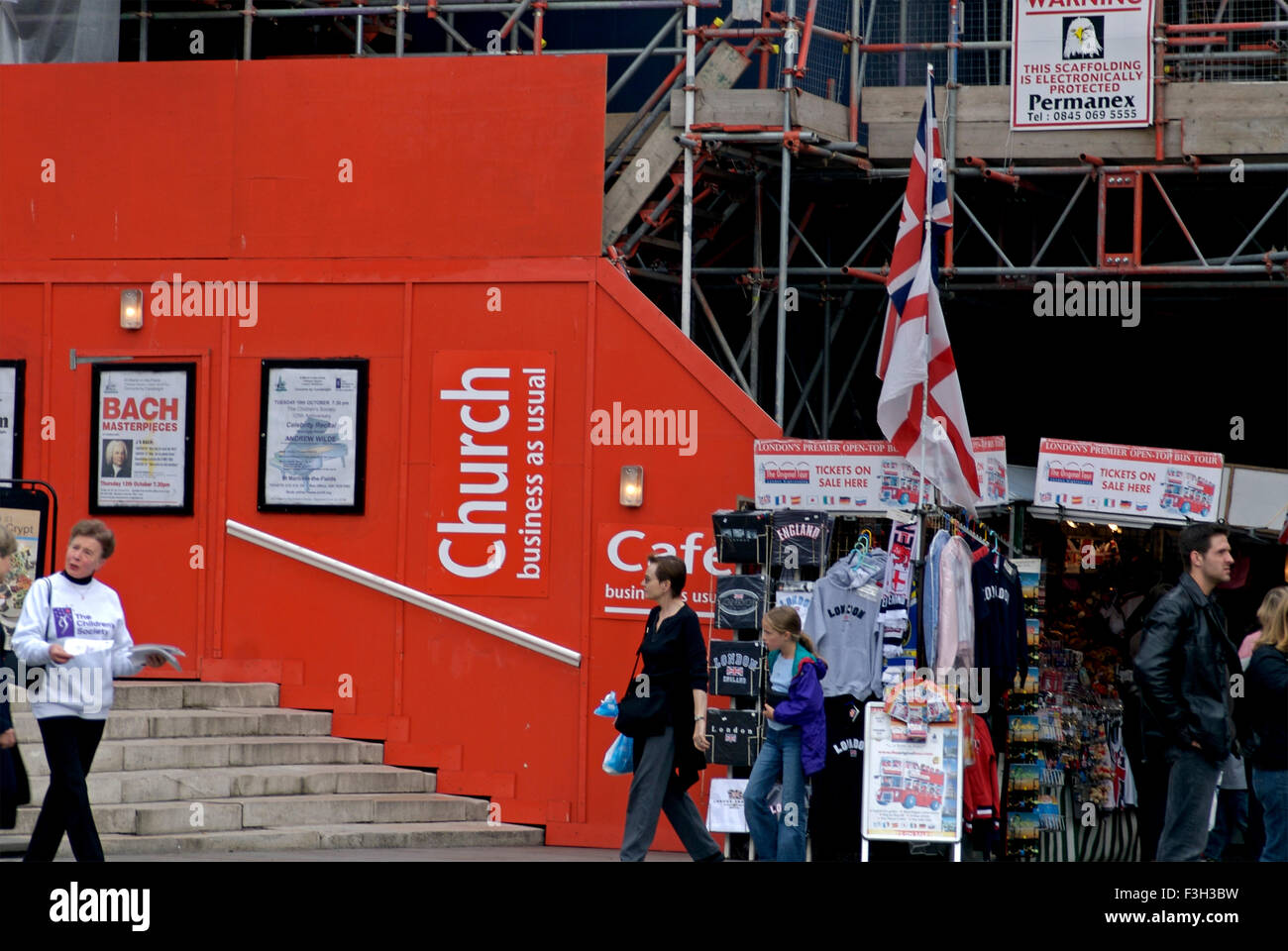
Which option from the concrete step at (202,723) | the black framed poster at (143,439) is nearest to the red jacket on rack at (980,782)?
the concrete step at (202,723)

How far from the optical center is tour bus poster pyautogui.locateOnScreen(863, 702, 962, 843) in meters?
10.8

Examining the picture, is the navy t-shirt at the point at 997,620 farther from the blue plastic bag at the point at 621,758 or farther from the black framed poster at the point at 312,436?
the black framed poster at the point at 312,436

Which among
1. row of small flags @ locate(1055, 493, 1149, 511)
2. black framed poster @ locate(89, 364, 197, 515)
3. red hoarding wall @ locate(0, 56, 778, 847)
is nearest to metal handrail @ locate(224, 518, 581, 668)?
red hoarding wall @ locate(0, 56, 778, 847)

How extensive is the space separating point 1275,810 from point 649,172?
6.80 meters

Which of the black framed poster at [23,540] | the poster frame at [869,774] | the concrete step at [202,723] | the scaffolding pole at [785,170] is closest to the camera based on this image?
the poster frame at [869,774]

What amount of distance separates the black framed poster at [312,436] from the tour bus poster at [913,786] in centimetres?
470

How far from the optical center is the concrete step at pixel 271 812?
11453 mm

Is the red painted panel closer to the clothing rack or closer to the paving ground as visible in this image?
the paving ground

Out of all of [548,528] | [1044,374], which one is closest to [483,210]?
[548,528]

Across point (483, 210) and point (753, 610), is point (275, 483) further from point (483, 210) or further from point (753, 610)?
point (753, 610)

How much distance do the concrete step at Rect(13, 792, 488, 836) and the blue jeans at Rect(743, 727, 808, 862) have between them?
280 cm

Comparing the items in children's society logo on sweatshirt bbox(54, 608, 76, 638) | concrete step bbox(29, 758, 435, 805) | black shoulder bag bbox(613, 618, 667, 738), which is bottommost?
concrete step bbox(29, 758, 435, 805)

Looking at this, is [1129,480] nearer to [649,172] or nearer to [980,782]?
[980,782]

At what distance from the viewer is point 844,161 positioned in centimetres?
1429
